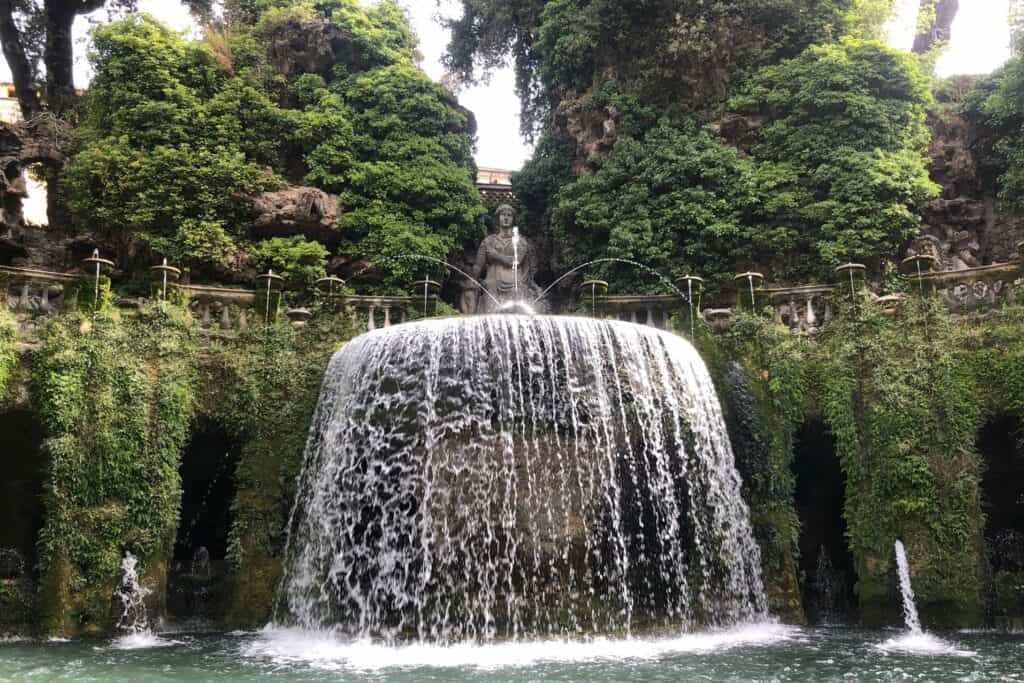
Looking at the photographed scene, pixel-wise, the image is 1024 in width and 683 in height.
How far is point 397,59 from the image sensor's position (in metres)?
21.0

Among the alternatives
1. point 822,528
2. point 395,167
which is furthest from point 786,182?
point 395,167

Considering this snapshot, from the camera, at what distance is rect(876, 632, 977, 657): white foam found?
8.42 m

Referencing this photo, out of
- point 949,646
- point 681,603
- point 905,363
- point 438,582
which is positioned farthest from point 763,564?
point 438,582

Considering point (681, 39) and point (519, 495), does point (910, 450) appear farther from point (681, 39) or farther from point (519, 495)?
point (681, 39)

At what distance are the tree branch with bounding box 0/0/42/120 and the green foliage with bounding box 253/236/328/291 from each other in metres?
8.58

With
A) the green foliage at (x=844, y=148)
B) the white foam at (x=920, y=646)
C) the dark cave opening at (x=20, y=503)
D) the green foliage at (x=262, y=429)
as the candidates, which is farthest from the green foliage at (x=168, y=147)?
the white foam at (x=920, y=646)

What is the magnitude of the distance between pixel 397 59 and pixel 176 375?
12.5 meters

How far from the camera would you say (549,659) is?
8.18m

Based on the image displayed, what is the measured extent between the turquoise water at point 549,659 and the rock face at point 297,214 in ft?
33.4

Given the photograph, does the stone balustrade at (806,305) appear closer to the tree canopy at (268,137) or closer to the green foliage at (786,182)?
the green foliage at (786,182)

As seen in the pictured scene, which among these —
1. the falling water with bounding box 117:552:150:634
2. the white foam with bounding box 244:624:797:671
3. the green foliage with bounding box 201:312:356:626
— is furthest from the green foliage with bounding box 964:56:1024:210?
the falling water with bounding box 117:552:150:634

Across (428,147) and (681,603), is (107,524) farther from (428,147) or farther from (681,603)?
(428,147)

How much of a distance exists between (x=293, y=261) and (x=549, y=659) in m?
11.6

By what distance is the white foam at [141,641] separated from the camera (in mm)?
9259
